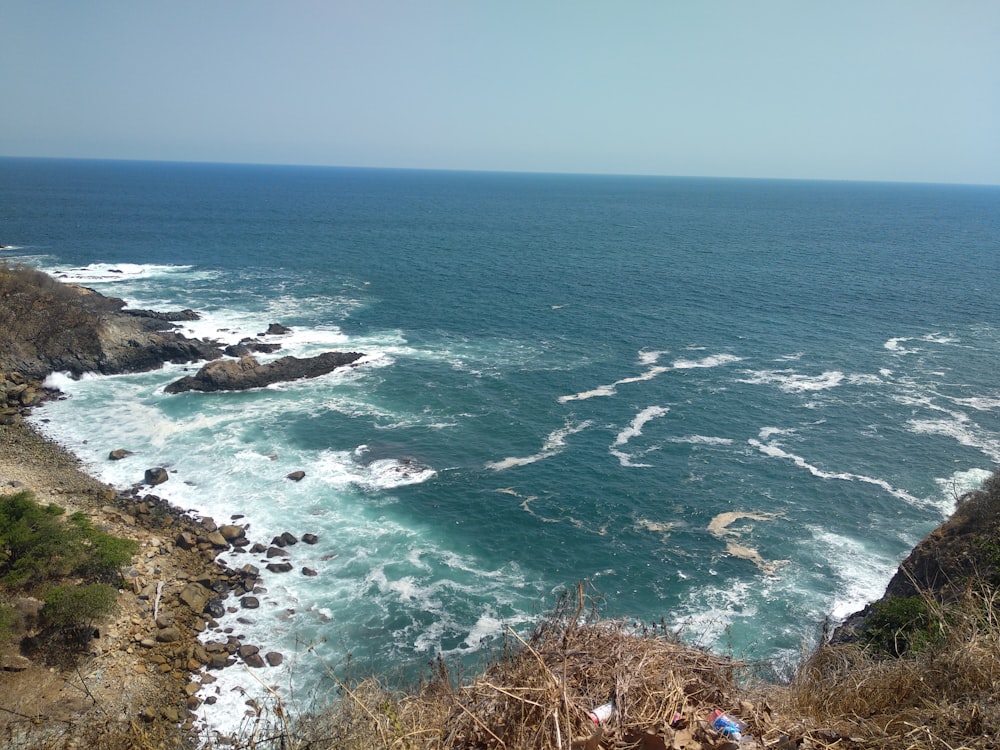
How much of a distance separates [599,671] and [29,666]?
96.1ft

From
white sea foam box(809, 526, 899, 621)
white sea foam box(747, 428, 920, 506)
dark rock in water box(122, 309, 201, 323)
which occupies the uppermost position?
dark rock in water box(122, 309, 201, 323)

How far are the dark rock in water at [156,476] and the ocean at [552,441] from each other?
1.85 ft

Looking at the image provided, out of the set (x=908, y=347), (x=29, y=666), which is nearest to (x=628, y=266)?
(x=908, y=347)

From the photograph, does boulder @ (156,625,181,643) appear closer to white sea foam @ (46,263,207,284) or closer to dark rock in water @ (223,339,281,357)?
dark rock in water @ (223,339,281,357)

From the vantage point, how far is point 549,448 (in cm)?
4925

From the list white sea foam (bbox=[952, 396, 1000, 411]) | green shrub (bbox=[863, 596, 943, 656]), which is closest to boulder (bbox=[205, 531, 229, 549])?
green shrub (bbox=[863, 596, 943, 656])

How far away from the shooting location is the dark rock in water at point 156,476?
42.8m

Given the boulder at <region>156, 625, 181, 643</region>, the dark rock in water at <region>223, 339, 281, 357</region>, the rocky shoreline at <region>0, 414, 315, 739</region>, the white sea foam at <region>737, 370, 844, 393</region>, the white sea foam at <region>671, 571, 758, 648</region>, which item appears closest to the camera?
the rocky shoreline at <region>0, 414, 315, 739</region>

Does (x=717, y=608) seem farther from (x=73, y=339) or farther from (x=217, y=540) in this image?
(x=73, y=339)

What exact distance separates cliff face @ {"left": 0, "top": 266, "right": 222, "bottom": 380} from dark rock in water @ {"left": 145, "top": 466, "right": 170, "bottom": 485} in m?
22.2

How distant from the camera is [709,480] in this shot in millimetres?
44875

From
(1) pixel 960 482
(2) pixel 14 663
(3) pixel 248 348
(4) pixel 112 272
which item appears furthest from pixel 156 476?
(4) pixel 112 272

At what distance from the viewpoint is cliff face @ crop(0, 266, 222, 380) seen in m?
58.5

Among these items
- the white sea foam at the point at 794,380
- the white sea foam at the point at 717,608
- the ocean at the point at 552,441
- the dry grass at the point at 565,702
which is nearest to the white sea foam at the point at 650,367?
the ocean at the point at 552,441
